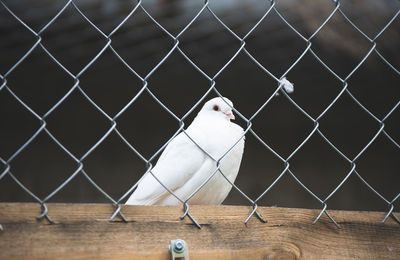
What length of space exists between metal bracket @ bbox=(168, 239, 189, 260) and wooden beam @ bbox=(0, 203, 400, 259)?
0.01 m

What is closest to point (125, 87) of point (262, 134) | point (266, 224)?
point (262, 134)

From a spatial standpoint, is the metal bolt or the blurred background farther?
the blurred background

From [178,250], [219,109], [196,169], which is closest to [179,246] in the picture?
[178,250]

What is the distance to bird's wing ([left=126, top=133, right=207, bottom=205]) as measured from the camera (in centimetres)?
164

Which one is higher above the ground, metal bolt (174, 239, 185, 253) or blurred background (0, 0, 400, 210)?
metal bolt (174, 239, 185, 253)

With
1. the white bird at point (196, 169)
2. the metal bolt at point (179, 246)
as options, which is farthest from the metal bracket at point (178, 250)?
the white bird at point (196, 169)

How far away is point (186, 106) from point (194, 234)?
3018mm

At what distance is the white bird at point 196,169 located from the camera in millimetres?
1629

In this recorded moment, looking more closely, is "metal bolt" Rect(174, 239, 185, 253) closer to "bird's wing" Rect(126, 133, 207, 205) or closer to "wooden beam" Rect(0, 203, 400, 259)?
"wooden beam" Rect(0, 203, 400, 259)

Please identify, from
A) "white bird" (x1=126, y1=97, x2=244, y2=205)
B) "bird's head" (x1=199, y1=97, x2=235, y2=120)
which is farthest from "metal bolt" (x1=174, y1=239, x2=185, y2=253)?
"bird's head" (x1=199, y1=97, x2=235, y2=120)

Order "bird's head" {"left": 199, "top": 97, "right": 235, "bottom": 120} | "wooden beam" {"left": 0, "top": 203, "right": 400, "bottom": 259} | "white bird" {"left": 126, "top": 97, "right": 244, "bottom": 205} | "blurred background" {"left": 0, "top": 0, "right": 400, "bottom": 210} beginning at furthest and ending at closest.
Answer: "blurred background" {"left": 0, "top": 0, "right": 400, "bottom": 210} → "bird's head" {"left": 199, "top": 97, "right": 235, "bottom": 120} → "white bird" {"left": 126, "top": 97, "right": 244, "bottom": 205} → "wooden beam" {"left": 0, "top": 203, "right": 400, "bottom": 259}

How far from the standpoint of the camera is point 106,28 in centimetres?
296

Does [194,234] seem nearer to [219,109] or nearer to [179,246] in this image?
[179,246]

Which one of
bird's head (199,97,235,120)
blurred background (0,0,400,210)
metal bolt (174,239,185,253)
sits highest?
metal bolt (174,239,185,253)
